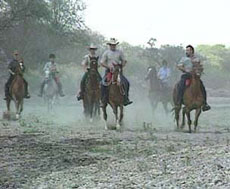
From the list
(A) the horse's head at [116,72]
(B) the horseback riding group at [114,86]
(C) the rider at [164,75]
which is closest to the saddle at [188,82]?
(B) the horseback riding group at [114,86]

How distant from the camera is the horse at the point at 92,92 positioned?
22.1 meters

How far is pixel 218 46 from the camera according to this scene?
123312 millimetres

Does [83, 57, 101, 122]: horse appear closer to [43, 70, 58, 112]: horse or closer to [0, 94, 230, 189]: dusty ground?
[0, 94, 230, 189]: dusty ground

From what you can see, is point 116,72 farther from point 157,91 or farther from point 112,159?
point 157,91

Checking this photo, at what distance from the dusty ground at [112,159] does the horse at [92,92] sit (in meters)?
2.67

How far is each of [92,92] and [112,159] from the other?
31.8ft

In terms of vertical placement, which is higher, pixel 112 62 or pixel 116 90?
pixel 112 62

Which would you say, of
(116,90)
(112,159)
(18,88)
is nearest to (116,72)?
(116,90)

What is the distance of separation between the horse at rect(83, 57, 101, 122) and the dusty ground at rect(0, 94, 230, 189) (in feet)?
8.76

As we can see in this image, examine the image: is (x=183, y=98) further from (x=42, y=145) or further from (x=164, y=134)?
(x=42, y=145)

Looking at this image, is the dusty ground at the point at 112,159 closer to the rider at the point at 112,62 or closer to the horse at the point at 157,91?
the rider at the point at 112,62

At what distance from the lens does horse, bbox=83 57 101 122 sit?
72.6 ft

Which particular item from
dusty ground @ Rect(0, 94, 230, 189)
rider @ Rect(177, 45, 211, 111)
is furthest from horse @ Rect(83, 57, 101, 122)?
rider @ Rect(177, 45, 211, 111)

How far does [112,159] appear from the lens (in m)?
13.2
